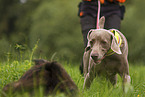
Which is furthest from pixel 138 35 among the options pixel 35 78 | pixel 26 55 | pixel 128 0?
pixel 35 78

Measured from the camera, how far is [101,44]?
401 centimetres

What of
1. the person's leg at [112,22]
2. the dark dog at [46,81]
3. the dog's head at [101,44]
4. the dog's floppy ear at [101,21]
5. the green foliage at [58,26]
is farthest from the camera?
the green foliage at [58,26]

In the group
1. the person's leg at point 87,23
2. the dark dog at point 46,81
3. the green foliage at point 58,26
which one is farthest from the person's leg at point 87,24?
the green foliage at point 58,26

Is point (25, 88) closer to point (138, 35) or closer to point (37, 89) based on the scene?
point (37, 89)

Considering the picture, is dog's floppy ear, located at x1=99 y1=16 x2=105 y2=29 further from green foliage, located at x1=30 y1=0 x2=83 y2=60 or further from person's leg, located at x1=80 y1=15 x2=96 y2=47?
green foliage, located at x1=30 y1=0 x2=83 y2=60

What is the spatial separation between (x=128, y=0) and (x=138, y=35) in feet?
25.3

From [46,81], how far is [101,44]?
1.66 metres

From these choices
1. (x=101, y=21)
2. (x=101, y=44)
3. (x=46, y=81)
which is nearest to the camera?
(x=46, y=81)

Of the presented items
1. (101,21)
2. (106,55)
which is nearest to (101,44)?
(106,55)

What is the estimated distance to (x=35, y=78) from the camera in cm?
256

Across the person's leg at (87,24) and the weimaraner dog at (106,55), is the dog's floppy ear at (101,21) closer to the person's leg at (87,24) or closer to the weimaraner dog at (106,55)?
the weimaraner dog at (106,55)

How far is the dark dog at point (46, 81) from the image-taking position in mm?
2496

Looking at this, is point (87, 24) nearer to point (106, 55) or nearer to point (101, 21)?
point (101, 21)

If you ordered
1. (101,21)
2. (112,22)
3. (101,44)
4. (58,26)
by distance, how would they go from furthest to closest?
(58,26)
(112,22)
(101,21)
(101,44)
